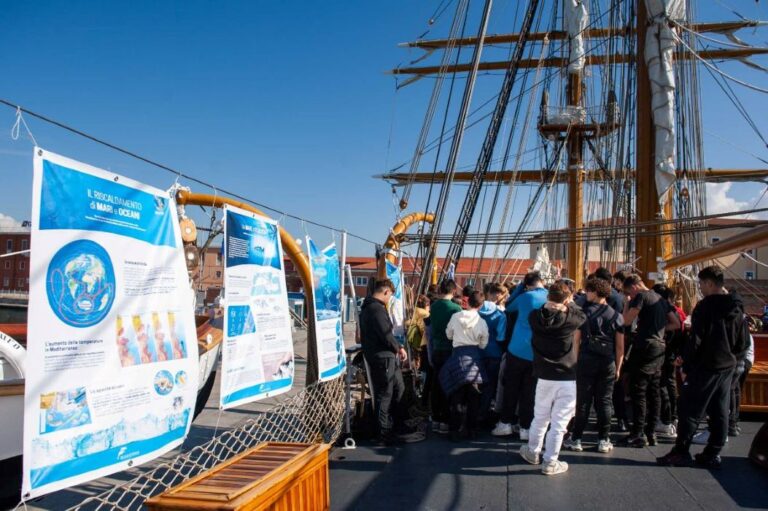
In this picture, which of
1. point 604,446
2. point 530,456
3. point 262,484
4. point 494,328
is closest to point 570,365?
point 530,456

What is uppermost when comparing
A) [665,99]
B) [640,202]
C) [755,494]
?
[665,99]

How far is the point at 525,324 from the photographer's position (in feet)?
18.9

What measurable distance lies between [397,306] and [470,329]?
197cm

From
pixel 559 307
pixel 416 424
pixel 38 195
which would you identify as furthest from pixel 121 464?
pixel 416 424

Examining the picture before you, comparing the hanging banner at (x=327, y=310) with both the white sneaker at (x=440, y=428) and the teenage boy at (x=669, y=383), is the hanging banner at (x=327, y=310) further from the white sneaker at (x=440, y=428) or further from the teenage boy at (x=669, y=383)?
the teenage boy at (x=669, y=383)

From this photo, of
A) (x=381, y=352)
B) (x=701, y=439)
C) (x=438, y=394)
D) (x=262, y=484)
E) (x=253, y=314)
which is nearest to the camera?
(x=262, y=484)

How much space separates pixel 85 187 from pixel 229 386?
5.15ft

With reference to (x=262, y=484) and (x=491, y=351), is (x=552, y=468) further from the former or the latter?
(x=262, y=484)

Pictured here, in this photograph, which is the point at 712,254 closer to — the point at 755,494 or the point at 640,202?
the point at 755,494

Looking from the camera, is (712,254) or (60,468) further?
(712,254)

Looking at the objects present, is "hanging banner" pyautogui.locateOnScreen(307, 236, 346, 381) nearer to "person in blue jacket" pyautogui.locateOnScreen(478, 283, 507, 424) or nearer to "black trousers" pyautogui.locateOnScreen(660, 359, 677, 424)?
"person in blue jacket" pyautogui.locateOnScreen(478, 283, 507, 424)

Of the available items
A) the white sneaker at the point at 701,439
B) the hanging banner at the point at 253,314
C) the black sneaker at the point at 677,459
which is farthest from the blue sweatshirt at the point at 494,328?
the hanging banner at the point at 253,314

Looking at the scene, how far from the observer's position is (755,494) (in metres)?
4.30

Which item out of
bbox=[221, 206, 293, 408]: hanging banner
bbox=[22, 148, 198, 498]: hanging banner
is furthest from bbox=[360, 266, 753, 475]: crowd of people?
bbox=[22, 148, 198, 498]: hanging banner
